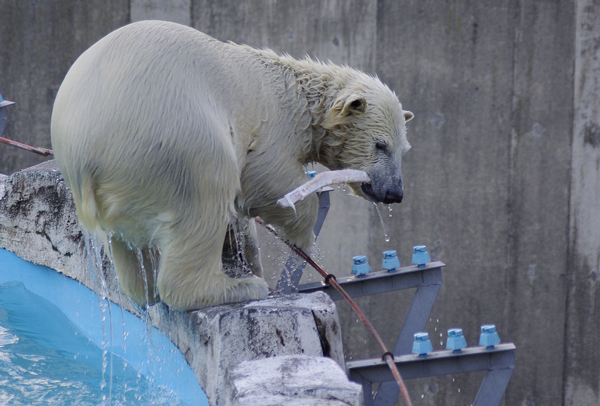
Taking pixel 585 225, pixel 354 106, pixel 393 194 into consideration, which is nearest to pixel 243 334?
pixel 393 194

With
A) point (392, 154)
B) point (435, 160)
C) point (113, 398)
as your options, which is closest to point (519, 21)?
point (435, 160)

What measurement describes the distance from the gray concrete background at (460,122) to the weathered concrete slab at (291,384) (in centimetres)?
362

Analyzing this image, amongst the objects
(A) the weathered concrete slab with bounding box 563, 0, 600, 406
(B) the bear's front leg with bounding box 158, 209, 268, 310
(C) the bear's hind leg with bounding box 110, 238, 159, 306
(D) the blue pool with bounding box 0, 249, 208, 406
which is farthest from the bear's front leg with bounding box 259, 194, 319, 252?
(A) the weathered concrete slab with bounding box 563, 0, 600, 406

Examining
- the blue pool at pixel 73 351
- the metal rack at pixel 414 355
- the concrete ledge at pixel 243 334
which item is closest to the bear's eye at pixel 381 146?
the concrete ledge at pixel 243 334

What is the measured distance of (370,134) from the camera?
7.64 feet

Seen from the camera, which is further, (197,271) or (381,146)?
(381,146)

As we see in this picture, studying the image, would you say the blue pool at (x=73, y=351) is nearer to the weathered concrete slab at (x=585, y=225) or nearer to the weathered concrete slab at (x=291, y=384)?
the weathered concrete slab at (x=291, y=384)

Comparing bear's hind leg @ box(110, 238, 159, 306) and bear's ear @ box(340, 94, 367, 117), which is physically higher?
bear's ear @ box(340, 94, 367, 117)

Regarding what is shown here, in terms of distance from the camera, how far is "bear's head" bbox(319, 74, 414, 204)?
2.32m

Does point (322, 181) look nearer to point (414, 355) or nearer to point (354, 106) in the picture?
point (354, 106)

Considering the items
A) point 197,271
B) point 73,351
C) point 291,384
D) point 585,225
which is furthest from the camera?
point 585,225

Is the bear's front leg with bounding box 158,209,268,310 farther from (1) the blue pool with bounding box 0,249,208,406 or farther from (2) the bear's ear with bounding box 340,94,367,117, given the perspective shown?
(2) the bear's ear with bounding box 340,94,367,117

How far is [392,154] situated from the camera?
7.80 feet

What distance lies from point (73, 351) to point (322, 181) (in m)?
1.60
